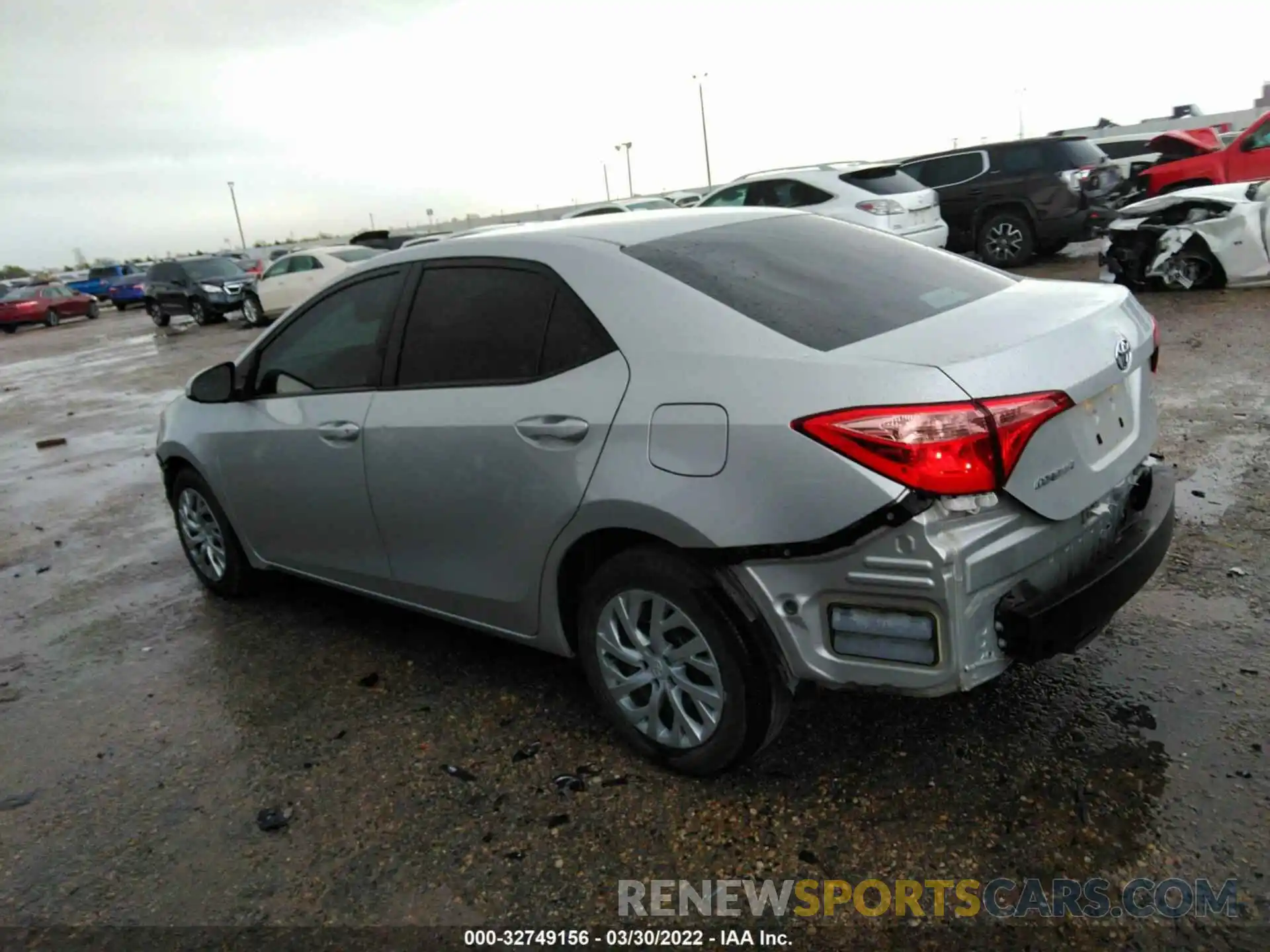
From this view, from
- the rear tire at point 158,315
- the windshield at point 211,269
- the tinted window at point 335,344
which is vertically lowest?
the rear tire at point 158,315

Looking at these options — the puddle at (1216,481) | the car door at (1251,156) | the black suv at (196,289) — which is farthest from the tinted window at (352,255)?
the puddle at (1216,481)

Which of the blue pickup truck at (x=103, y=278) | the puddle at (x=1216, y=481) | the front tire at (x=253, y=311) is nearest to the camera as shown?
the puddle at (x=1216, y=481)

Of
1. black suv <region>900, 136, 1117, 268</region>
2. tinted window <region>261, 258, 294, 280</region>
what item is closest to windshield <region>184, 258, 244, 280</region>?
tinted window <region>261, 258, 294, 280</region>

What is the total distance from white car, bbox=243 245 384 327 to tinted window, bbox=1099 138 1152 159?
1640cm

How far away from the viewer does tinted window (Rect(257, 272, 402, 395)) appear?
3918mm

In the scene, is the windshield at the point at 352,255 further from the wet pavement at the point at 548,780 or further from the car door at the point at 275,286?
the wet pavement at the point at 548,780

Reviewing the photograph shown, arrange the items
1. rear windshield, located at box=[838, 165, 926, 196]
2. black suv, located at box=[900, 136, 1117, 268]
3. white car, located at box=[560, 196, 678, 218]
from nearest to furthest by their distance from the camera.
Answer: rear windshield, located at box=[838, 165, 926, 196] < black suv, located at box=[900, 136, 1117, 268] < white car, located at box=[560, 196, 678, 218]

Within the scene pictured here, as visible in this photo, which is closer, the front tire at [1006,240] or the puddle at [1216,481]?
the puddle at [1216,481]

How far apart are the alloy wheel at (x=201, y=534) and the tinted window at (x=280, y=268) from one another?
17664 mm

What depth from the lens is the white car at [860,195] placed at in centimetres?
1288

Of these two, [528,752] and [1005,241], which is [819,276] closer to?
[528,752]

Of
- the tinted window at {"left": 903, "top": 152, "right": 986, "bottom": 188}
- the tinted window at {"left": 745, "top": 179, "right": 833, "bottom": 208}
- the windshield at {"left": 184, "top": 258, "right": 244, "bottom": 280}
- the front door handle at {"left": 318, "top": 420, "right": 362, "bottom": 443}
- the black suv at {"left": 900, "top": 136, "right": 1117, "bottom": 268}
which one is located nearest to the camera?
the front door handle at {"left": 318, "top": 420, "right": 362, "bottom": 443}

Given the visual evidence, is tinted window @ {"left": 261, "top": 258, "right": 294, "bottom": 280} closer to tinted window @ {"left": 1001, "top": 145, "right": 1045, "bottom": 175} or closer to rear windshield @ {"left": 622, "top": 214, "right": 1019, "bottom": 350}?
tinted window @ {"left": 1001, "top": 145, "right": 1045, "bottom": 175}

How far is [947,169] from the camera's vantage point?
15266mm
